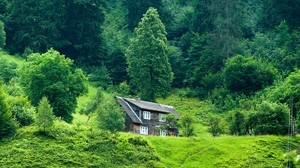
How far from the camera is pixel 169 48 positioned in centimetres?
11125

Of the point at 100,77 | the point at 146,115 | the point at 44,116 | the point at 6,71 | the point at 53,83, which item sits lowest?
the point at 44,116

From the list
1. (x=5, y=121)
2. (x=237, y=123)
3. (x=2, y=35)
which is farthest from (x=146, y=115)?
(x=2, y=35)

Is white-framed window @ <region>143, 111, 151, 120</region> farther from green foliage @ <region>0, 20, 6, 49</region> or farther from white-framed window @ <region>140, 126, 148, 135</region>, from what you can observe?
green foliage @ <region>0, 20, 6, 49</region>

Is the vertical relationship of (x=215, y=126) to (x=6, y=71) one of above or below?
below

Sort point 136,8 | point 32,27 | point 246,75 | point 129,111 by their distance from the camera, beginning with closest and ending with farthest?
point 129,111 < point 246,75 < point 32,27 < point 136,8

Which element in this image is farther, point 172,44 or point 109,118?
point 172,44

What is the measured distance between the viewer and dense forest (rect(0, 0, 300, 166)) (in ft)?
312

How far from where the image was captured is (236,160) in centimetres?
6694

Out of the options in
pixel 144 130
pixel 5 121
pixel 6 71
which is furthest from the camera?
pixel 6 71

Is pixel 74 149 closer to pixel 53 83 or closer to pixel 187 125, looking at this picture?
pixel 53 83

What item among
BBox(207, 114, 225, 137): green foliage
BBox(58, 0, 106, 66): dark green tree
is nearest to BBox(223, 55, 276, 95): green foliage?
BBox(58, 0, 106, 66): dark green tree

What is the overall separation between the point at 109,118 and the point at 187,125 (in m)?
12.1

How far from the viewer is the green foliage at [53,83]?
7569 cm

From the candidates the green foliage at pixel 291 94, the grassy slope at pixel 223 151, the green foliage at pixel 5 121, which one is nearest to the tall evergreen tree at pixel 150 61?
the green foliage at pixel 291 94
